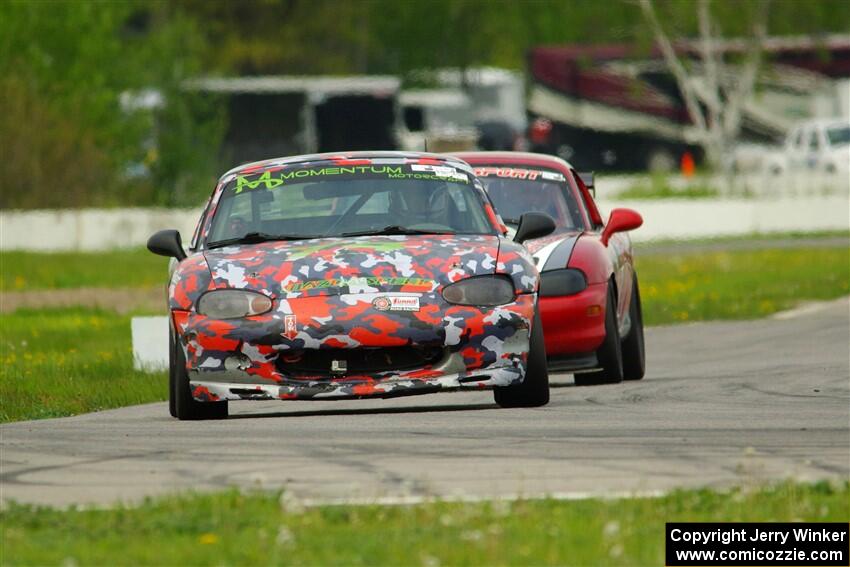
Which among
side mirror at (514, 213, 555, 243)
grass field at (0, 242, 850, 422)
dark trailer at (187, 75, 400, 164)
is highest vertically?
side mirror at (514, 213, 555, 243)

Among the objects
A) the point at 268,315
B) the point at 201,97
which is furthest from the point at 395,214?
the point at 201,97

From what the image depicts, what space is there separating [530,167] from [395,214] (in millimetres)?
2915

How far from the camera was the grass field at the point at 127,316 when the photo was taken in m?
13.1

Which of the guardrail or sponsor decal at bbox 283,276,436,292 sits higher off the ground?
sponsor decal at bbox 283,276,436,292

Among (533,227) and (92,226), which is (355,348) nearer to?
(533,227)

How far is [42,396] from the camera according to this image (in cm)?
1287

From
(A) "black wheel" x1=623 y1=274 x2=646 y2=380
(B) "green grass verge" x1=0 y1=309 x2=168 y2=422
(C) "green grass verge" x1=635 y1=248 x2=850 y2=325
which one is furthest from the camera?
(C) "green grass verge" x1=635 y1=248 x2=850 y2=325

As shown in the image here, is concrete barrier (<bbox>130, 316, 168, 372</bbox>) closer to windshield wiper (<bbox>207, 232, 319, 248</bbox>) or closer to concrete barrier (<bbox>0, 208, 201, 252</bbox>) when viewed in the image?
windshield wiper (<bbox>207, 232, 319, 248</bbox>)

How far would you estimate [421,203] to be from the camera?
11.8 metres

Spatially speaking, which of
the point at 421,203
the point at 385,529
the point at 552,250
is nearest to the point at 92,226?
the point at 552,250

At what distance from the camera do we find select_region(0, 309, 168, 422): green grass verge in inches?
498

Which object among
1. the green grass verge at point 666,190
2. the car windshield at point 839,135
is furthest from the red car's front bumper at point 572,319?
the car windshield at point 839,135

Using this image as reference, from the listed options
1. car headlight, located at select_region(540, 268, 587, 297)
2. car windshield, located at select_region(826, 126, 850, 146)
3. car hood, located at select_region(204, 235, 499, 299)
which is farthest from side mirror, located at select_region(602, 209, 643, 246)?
car windshield, located at select_region(826, 126, 850, 146)

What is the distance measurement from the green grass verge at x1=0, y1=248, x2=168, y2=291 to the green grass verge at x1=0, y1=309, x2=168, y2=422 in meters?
6.47
